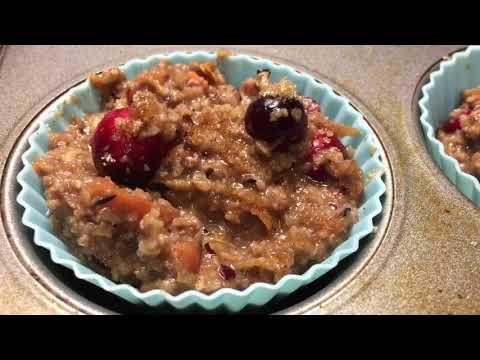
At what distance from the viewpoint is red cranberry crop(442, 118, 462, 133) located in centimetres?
285

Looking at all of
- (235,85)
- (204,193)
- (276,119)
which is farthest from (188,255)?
(235,85)

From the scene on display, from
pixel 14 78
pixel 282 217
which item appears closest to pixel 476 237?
pixel 282 217

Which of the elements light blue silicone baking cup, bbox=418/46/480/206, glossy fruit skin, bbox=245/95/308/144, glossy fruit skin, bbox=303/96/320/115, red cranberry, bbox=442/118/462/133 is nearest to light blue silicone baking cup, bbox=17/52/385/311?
glossy fruit skin, bbox=303/96/320/115

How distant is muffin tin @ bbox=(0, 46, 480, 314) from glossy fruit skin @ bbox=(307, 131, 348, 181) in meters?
0.30

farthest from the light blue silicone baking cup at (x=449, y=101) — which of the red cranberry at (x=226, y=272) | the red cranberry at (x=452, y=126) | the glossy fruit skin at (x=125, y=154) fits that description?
the glossy fruit skin at (x=125, y=154)

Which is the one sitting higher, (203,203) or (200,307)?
(203,203)

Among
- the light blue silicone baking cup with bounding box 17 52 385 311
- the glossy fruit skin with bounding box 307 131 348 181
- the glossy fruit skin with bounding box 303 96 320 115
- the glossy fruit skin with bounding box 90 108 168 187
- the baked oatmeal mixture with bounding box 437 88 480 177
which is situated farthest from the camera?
the baked oatmeal mixture with bounding box 437 88 480 177

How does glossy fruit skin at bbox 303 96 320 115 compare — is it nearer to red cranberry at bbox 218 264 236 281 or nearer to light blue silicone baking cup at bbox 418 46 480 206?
light blue silicone baking cup at bbox 418 46 480 206

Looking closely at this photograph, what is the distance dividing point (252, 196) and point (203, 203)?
7.8 inches

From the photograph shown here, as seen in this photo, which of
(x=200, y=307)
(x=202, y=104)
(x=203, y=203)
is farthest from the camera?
(x=202, y=104)

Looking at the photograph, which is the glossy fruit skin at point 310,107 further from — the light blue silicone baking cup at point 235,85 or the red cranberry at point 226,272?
the red cranberry at point 226,272

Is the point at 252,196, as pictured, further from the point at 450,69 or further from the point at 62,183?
the point at 450,69

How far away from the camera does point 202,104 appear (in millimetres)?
2365

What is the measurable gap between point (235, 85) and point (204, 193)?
3.21 ft
